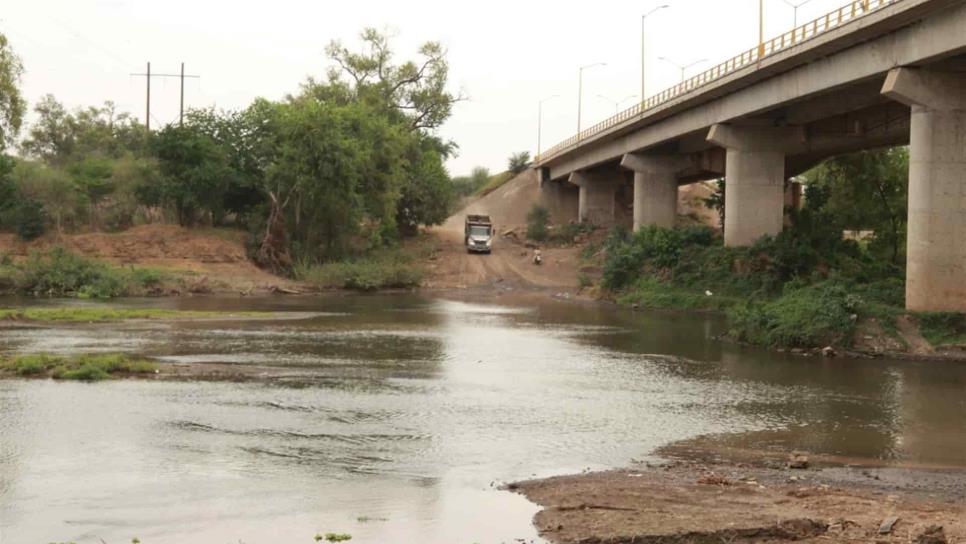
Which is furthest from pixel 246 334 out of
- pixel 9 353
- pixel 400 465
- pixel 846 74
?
pixel 846 74

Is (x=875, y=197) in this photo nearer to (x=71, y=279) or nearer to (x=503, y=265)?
(x=503, y=265)

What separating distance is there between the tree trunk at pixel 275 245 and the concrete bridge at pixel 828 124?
2421cm

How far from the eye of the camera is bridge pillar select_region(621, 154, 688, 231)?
72.8m

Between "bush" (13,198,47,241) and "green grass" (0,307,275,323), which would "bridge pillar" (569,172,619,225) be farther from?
"green grass" (0,307,275,323)

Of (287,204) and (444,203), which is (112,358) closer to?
(287,204)

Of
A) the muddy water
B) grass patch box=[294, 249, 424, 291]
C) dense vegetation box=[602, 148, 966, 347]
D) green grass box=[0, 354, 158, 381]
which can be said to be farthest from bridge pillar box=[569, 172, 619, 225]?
green grass box=[0, 354, 158, 381]

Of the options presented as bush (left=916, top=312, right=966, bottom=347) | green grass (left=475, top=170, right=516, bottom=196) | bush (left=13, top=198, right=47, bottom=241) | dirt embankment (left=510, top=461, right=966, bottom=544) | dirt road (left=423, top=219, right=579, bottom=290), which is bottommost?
dirt embankment (left=510, top=461, right=966, bottom=544)

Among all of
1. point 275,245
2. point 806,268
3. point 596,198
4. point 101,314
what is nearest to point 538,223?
point 596,198

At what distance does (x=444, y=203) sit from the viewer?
8712cm

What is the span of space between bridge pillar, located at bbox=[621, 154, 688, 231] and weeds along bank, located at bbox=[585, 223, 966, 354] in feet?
9.83

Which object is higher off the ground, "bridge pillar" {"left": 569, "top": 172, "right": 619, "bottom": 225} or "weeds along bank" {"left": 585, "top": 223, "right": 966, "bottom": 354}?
"bridge pillar" {"left": 569, "top": 172, "right": 619, "bottom": 225}

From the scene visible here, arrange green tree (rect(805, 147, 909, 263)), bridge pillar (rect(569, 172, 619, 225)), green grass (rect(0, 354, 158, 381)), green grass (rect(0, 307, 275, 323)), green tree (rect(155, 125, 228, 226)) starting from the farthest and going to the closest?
bridge pillar (rect(569, 172, 619, 225)) < green tree (rect(155, 125, 228, 226)) < green tree (rect(805, 147, 909, 263)) < green grass (rect(0, 307, 275, 323)) < green grass (rect(0, 354, 158, 381))

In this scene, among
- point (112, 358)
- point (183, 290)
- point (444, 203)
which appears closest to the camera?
point (112, 358)

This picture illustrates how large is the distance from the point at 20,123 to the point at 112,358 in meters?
42.7
